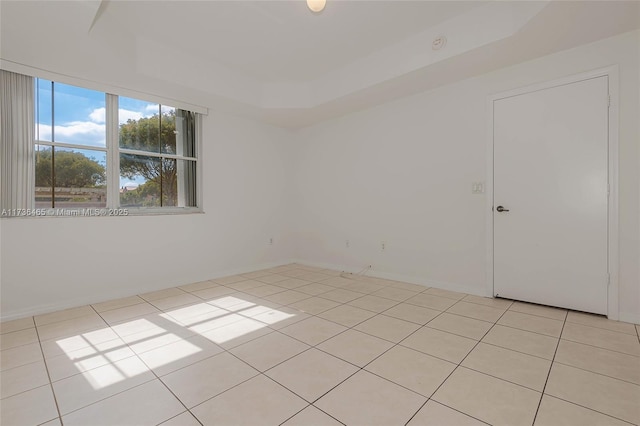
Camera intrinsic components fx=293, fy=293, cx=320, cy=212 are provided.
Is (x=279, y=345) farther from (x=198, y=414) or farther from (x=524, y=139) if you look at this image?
(x=524, y=139)

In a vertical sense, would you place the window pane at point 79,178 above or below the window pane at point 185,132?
below

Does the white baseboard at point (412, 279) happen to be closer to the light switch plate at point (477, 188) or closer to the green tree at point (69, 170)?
the light switch plate at point (477, 188)

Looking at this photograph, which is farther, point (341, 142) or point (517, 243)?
point (341, 142)

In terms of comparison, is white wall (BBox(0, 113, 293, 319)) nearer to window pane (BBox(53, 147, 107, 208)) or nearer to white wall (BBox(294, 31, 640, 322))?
window pane (BBox(53, 147, 107, 208))

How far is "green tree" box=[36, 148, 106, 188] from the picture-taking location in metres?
3.06

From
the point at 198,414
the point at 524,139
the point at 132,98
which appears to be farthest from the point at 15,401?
the point at 524,139

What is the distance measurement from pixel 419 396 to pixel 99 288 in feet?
11.4

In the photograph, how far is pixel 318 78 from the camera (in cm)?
423

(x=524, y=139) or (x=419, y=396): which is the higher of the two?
(x=524, y=139)

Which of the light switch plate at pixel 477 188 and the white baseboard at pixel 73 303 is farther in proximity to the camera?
the light switch plate at pixel 477 188

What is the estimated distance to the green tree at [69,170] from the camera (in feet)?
10.0

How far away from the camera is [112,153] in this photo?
347cm

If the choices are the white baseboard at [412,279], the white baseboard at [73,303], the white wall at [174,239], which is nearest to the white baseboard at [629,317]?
the white baseboard at [412,279]

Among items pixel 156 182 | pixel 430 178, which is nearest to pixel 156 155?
pixel 156 182
